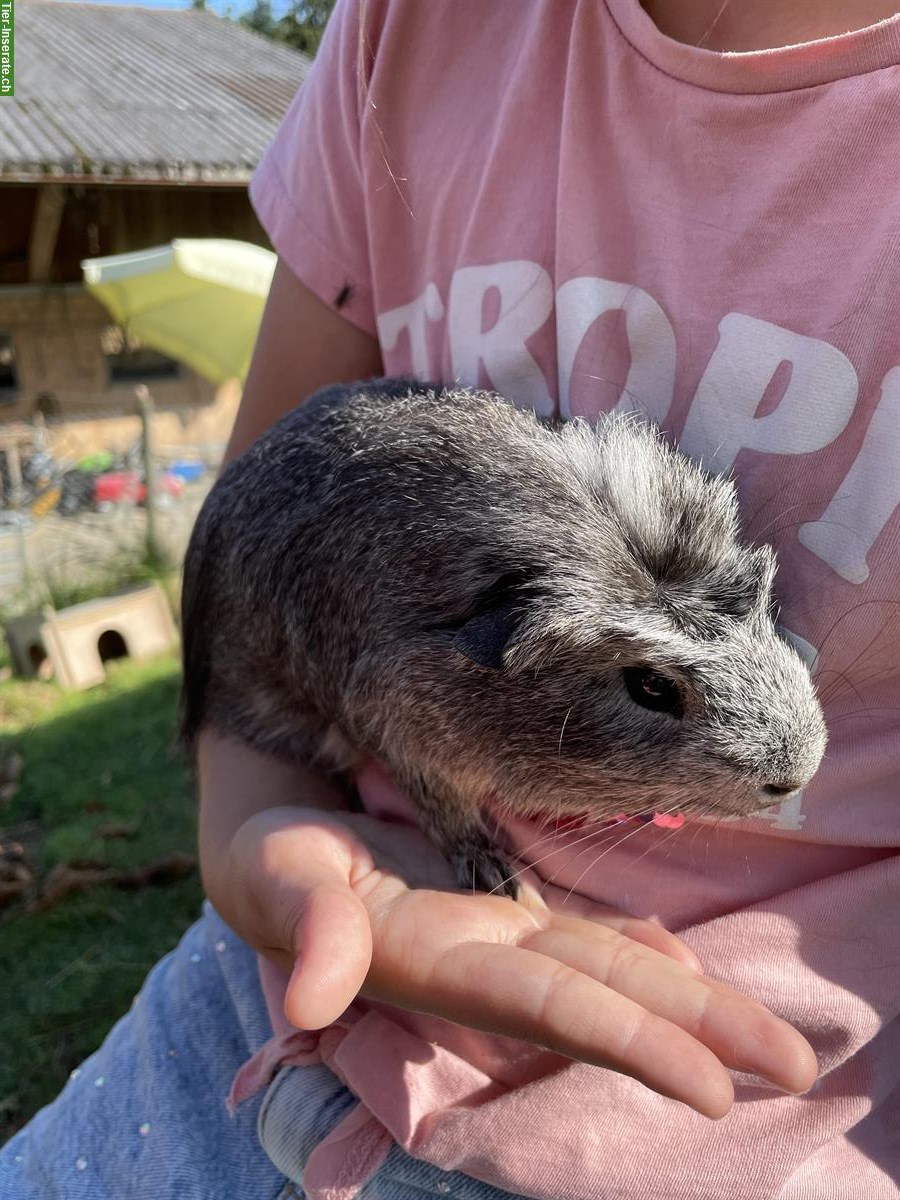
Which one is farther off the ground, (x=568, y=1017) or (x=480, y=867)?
(x=568, y=1017)

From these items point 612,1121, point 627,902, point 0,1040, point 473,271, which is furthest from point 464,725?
point 0,1040

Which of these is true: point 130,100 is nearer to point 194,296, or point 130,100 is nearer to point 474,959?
point 194,296

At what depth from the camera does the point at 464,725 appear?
155cm

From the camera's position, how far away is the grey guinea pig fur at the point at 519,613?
135 centimetres

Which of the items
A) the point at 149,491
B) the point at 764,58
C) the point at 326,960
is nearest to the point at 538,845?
the point at 326,960

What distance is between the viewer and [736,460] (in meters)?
1.33

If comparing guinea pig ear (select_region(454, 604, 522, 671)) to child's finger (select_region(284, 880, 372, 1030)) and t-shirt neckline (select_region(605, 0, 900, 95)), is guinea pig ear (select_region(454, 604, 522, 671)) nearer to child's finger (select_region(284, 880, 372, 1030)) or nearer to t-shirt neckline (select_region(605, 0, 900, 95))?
child's finger (select_region(284, 880, 372, 1030))

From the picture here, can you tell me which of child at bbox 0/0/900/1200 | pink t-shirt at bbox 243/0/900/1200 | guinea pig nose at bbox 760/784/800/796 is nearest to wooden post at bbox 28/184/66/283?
child at bbox 0/0/900/1200

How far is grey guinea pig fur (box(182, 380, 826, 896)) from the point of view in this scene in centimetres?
135

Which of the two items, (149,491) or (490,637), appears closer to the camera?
(490,637)

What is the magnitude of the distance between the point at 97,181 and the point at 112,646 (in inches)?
207

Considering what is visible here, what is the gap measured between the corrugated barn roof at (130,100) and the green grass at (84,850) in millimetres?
5767

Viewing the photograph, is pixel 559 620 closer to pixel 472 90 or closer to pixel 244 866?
pixel 244 866

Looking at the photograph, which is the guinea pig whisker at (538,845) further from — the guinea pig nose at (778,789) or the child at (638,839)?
the guinea pig nose at (778,789)
